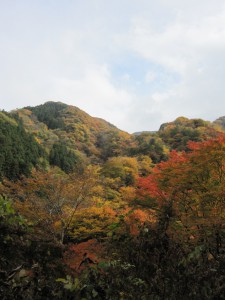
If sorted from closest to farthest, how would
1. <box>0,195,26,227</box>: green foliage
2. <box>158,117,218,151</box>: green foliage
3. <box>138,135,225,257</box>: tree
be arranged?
<box>0,195,26,227</box>: green foliage, <box>138,135,225,257</box>: tree, <box>158,117,218,151</box>: green foliage

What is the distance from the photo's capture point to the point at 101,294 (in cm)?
271

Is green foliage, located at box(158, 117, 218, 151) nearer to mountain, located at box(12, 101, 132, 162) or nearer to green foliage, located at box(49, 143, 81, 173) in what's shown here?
mountain, located at box(12, 101, 132, 162)

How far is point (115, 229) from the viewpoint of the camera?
5938 millimetres

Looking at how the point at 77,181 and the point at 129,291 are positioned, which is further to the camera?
the point at 77,181

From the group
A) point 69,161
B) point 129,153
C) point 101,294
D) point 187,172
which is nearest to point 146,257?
point 101,294

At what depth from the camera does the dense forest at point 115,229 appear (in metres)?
2.77

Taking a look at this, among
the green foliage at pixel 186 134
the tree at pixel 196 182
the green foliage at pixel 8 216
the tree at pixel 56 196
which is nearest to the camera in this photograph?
the green foliage at pixel 8 216

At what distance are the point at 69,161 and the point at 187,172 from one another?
Answer: 36.0 meters

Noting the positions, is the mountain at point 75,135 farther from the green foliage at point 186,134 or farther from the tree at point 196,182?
the tree at point 196,182

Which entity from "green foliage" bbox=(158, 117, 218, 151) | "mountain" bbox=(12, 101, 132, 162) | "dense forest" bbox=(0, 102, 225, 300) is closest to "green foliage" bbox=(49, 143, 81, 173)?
"dense forest" bbox=(0, 102, 225, 300)

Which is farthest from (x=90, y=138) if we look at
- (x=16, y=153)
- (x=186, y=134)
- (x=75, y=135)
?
(x=16, y=153)

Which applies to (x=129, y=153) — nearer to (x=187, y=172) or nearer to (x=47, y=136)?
(x=47, y=136)

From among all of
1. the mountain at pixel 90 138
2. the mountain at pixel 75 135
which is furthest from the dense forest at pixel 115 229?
the mountain at pixel 75 135

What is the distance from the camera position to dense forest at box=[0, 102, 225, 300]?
2770 millimetres
